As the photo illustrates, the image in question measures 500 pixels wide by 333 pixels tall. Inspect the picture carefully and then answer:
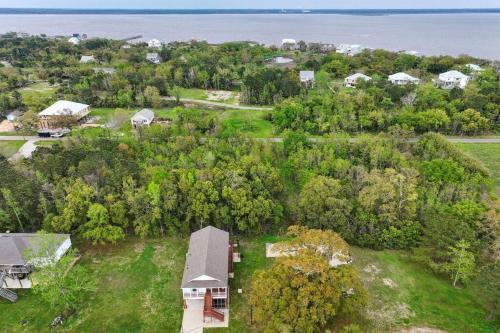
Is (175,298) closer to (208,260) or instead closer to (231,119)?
(208,260)

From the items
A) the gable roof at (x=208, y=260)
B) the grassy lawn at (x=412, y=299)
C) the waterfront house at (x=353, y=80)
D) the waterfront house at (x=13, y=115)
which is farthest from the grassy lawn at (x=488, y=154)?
the waterfront house at (x=13, y=115)

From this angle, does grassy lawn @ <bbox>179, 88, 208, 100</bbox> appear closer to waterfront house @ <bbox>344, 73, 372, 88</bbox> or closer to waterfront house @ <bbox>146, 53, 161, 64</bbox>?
waterfront house @ <bbox>146, 53, 161, 64</bbox>

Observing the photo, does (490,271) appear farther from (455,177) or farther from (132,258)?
(132,258)

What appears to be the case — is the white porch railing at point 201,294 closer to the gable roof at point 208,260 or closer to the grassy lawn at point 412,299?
the gable roof at point 208,260

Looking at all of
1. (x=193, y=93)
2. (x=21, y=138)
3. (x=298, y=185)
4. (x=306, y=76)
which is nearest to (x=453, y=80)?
(x=306, y=76)

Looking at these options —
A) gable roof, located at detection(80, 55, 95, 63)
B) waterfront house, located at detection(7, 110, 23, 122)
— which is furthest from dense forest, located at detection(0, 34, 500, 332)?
gable roof, located at detection(80, 55, 95, 63)

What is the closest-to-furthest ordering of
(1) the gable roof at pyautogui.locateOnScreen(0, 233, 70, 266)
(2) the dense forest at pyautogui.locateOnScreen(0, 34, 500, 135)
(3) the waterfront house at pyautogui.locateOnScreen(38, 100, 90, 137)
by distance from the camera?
(1) the gable roof at pyautogui.locateOnScreen(0, 233, 70, 266)
(2) the dense forest at pyautogui.locateOnScreen(0, 34, 500, 135)
(3) the waterfront house at pyautogui.locateOnScreen(38, 100, 90, 137)

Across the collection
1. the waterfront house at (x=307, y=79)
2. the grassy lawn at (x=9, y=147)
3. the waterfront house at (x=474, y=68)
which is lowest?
the grassy lawn at (x=9, y=147)
